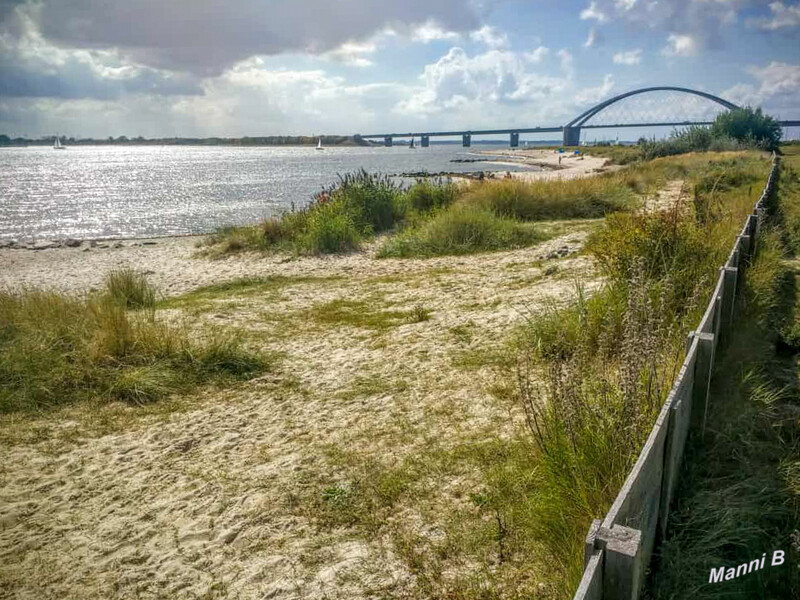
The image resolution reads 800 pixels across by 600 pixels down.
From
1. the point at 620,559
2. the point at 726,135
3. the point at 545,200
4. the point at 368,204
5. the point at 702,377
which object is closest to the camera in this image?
the point at 620,559

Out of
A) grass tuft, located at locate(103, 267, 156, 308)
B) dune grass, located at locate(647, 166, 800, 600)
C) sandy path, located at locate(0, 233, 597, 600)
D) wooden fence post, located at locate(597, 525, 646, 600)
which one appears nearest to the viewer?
wooden fence post, located at locate(597, 525, 646, 600)

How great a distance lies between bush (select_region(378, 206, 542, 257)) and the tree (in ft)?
128

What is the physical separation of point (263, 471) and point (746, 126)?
172 feet

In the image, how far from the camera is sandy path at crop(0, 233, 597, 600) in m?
3.15

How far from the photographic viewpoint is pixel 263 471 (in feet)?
13.5

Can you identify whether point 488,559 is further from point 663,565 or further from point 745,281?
point 745,281

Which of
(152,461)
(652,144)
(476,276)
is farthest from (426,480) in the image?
(652,144)

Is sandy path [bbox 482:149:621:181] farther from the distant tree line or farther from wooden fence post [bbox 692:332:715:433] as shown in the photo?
wooden fence post [bbox 692:332:715:433]

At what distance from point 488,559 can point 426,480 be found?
2.82ft

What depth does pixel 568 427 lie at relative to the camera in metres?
3.05

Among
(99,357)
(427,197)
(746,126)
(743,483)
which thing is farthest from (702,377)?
(746,126)

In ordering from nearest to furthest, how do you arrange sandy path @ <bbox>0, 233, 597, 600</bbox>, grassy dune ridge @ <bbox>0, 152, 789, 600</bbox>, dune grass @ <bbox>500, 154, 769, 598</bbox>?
1. dune grass @ <bbox>500, 154, 769, 598</bbox>
2. grassy dune ridge @ <bbox>0, 152, 789, 600</bbox>
3. sandy path @ <bbox>0, 233, 597, 600</bbox>

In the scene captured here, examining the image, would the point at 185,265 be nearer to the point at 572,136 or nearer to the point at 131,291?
the point at 131,291

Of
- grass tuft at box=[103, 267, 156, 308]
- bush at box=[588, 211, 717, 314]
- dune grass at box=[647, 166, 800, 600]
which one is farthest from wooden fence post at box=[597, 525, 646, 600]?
grass tuft at box=[103, 267, 156, 308]
